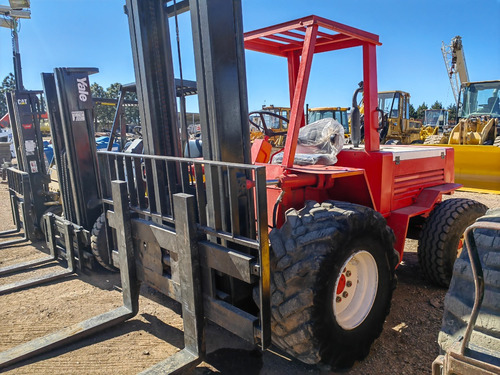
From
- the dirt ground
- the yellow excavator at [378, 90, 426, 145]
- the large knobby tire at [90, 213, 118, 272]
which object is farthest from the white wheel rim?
the yellow excavator at [378, 90, 426, 145]

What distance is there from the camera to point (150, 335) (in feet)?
10.4

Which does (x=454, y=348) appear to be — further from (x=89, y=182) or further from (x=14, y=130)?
(x=14, y=130)

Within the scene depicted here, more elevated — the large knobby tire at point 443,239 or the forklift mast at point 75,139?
the forklift mast at point 75,139

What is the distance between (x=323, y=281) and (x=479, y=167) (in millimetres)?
8257

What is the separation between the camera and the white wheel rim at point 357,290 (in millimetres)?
2770

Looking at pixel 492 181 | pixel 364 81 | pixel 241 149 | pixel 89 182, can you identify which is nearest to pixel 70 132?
pixel 89 182

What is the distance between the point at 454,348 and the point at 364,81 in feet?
8.22

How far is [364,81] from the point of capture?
3.40 metres

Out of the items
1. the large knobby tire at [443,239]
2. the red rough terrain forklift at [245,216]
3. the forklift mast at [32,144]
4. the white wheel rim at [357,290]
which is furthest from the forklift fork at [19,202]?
the large knobby tire at [443,239]

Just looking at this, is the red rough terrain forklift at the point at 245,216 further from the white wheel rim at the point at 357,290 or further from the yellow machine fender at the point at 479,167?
the yellow machine fender at the point at 479,167

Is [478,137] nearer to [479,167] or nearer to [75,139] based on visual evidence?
[479,167]

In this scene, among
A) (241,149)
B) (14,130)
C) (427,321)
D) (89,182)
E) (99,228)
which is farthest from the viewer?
(14,130)

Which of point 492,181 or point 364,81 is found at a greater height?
point 364,81

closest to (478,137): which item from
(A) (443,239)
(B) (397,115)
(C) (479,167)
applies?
(C) (479,167)
